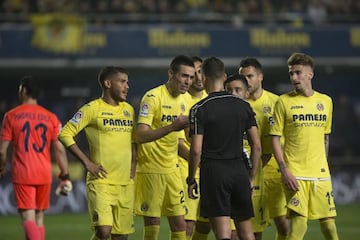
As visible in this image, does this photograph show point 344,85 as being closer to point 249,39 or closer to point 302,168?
point 249,39

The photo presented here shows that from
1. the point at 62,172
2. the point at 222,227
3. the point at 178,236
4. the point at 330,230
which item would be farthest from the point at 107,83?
the point at 330,230

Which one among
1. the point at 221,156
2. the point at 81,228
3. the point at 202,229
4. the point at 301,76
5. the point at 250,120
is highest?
the point at 301,76

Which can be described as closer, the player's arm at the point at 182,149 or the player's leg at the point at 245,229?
the player's leg at the point at 245,229

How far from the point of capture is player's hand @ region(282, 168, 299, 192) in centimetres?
1123

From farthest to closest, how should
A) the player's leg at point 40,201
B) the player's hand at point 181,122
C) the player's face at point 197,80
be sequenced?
the player's face at point 197,80 < the player's leg at point 40,201 < the player's hand at point 181,122

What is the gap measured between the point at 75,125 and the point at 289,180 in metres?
2.47

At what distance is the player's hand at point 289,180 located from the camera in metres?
11.2

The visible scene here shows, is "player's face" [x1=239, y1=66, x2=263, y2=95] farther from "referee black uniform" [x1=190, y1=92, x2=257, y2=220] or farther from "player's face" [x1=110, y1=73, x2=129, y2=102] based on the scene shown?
"referee black uniform" [x1=190, y1=92, x2=257, y2=220]

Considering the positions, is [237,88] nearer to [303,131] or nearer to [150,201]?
[303,131]

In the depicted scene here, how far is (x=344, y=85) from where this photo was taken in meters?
31.0

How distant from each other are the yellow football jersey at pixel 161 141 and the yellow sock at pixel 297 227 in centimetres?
174

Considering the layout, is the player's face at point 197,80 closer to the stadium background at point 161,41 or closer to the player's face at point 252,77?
the player's face at point 252,77

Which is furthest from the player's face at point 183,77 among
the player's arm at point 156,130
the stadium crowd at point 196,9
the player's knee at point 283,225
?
the stadium crowd at point 196,9

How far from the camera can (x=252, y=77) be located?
1229 cm
